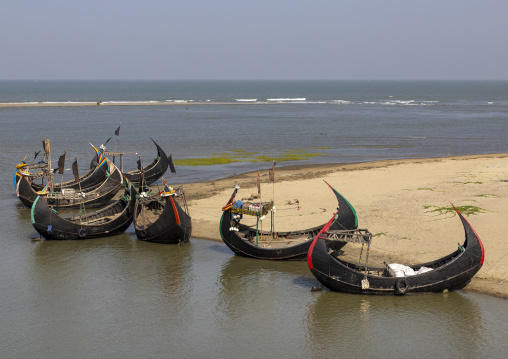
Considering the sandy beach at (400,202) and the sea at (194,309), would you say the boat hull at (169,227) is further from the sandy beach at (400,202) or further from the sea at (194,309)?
the sandy beach at (400,202)

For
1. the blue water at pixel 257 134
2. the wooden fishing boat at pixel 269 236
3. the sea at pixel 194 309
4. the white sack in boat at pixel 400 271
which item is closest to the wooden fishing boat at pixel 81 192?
the sea at pixel 194 309

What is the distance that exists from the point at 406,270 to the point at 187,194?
1564 cm

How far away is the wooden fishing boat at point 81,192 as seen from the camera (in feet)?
92.4

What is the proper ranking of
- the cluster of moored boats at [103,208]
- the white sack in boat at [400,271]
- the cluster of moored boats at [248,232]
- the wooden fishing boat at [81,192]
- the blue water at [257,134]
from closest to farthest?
the cluster of moored boats at [248,232] < the white sack in boat at [400,271] < the cluster of moored boats at [103,208] < the wooden fishing boat at [81,192] < the blue water at [257,134]

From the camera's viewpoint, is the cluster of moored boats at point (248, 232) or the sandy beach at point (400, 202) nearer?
the cluster of moored boats at point (248, 232)

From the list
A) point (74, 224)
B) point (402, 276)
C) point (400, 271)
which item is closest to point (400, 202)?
point (400, 271)

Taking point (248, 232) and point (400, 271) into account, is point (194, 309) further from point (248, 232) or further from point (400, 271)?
point (400, 271)

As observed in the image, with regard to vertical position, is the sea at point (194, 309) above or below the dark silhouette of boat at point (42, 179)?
below

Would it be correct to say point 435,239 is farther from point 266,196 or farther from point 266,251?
point 266,196

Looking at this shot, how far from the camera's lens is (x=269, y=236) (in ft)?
75.7

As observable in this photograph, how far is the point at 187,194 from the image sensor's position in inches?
1249

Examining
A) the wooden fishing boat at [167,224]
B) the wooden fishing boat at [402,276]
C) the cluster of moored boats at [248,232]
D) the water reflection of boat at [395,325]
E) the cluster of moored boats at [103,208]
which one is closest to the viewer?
the water reflection of boat at [395,325]

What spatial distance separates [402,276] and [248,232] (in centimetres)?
680

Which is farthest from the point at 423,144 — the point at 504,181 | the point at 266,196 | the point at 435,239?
the point at 435,239
